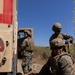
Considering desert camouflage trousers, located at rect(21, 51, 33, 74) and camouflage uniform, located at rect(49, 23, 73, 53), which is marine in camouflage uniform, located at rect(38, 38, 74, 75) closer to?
camouflage uniform, located at rect(49, 23, 73, 53)

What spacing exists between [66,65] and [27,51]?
6244 millimetres

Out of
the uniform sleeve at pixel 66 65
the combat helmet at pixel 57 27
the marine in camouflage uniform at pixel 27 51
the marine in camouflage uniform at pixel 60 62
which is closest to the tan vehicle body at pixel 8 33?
the marine in camouflage uniform at pixel 60 62

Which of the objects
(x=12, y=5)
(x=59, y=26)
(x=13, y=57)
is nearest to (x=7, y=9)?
(x=12, y=5)

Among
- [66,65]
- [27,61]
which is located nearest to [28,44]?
[27,61]

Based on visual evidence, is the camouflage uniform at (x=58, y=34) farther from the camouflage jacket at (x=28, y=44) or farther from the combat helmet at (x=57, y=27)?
the camouflage jacket at (x=28, y=44)

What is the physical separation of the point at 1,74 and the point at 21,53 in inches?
241

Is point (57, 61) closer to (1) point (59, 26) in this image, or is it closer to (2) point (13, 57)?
(2) point (13, 57)

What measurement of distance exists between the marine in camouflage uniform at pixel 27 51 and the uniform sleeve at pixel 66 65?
5710 mm

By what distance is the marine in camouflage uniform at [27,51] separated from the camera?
10836 mm

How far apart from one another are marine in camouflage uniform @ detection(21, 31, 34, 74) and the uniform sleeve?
18.7 ft

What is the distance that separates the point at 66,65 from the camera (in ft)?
16.4

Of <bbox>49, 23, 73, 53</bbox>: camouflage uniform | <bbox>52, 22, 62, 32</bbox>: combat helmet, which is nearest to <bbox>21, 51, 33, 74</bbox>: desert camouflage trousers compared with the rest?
<bbox>49, 23, 73, 53</bbox>: camouflage uniform

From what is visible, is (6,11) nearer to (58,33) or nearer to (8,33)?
(8,33)

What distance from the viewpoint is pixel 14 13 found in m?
5.37
